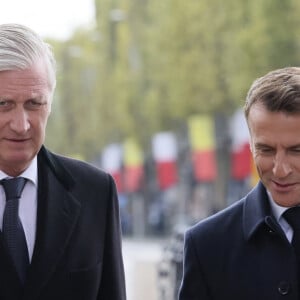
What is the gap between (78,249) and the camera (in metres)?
4.14

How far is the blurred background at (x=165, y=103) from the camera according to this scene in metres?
31.9

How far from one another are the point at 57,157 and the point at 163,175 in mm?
41097

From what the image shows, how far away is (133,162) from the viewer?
54.6 metres

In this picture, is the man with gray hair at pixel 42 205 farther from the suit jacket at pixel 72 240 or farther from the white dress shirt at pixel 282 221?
the white dress shirt at pixel 282 221

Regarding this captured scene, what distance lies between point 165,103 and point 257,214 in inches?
1720

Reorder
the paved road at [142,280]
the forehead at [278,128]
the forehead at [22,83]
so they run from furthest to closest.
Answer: the paved road at [142,280], the forehead at [22,83], the forehead at [278,128]

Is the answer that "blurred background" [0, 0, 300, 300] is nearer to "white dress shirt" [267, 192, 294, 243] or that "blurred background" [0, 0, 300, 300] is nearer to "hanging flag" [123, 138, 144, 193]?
"hanging flag" [123, 138, 144, 193]

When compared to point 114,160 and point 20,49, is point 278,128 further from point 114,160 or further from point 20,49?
point 114,160

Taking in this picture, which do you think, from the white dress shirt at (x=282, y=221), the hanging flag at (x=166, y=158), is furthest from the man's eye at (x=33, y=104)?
the hanging flag at (x=166, y=158)

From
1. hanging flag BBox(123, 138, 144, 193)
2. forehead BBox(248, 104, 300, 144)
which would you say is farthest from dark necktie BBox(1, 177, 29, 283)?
hanging flag BBox(123, 138, 144, 193)

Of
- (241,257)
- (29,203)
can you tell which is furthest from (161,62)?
(241,257)

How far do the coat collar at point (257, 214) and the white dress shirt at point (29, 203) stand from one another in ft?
2.09

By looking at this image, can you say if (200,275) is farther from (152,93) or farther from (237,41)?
(152,93)

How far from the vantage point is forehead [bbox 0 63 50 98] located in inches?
156
